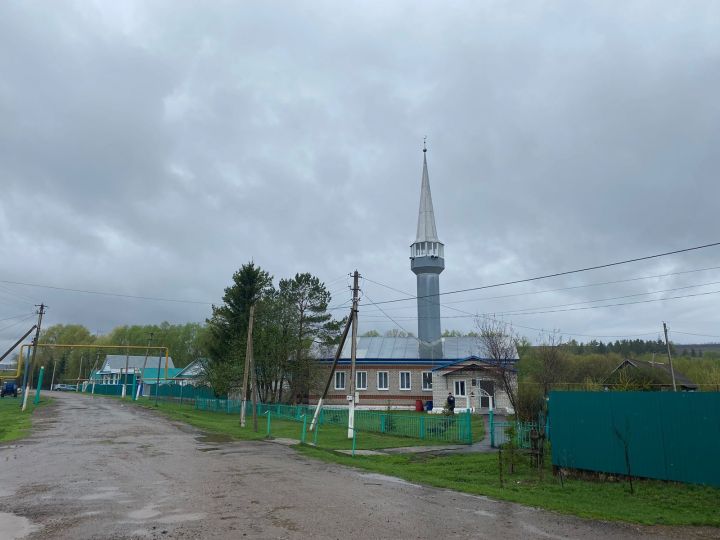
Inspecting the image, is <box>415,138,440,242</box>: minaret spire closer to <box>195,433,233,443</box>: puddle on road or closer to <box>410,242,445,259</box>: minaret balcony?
<box>410,242,445,259</box>: minaret balcony

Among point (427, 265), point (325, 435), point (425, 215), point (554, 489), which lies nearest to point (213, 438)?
point (325, 435)

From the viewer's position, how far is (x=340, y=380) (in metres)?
45.5

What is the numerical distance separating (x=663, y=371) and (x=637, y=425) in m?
35.0

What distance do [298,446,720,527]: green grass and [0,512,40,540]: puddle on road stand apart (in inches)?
300

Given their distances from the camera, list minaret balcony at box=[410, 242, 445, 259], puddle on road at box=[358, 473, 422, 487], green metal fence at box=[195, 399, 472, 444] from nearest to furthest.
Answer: puddle on road at box=[358, 473, 422, 487], green metal fence at box=[195, 399, 472, 444], minaret balcony at box=[410, 242, 445, 259]

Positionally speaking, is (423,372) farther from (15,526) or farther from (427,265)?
(15,526)

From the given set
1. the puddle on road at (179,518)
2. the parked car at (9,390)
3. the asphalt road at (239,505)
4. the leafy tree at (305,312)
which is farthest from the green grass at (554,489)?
the parked car at (9,390)

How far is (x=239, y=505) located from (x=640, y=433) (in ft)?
27.8

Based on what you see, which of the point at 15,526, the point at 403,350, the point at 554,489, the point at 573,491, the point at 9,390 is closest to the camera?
the point at 15,526

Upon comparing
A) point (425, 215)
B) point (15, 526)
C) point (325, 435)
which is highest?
point (425, 215)

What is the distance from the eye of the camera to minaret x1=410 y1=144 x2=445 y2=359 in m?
50.6

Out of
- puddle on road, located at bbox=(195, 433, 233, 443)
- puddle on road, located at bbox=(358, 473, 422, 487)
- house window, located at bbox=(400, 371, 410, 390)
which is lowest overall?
puddle on road, located at bbox=(358, 473, 422, 487)

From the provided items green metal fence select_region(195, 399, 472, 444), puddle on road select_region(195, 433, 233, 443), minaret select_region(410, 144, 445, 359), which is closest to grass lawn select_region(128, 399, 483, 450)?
puddle on road select_region(195, 433, 233, 443)

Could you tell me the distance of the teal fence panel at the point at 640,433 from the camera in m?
10.7
